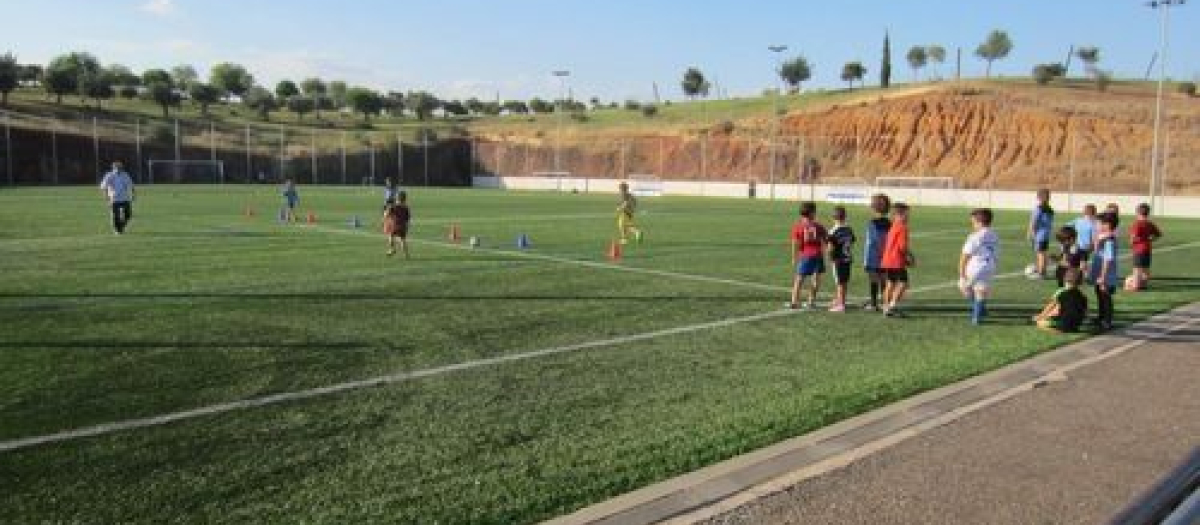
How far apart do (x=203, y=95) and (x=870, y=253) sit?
107836 millimetres

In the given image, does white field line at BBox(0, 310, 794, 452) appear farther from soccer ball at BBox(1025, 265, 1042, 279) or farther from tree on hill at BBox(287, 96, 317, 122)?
tree on hill at BBox(287, 96, 317, 122)

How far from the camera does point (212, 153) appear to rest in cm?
7450

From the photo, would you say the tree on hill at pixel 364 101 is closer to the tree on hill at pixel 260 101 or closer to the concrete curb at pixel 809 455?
the tree on hill at pixel 260 101

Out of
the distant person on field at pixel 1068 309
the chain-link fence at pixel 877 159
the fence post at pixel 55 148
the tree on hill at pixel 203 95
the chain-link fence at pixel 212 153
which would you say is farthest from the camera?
the tree on hill at pixel 203 95

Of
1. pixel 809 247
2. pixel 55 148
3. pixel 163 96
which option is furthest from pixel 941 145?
pixel 163 96

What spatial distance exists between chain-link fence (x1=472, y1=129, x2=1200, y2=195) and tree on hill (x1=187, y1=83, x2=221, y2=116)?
3746 cm

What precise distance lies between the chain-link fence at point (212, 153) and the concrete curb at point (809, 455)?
6541 centimetres

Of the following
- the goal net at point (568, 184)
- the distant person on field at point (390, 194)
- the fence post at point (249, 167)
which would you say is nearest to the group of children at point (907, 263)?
the distant person on field at point (390, 194)

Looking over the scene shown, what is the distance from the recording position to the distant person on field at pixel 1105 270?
11.8 m

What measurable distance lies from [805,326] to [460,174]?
7927 cm

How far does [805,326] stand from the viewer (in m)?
11.5

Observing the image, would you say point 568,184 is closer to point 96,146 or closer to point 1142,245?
point 96,146

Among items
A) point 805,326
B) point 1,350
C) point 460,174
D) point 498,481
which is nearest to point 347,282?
point 1,350

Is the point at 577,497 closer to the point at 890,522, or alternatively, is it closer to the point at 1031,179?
the point at 890,522
